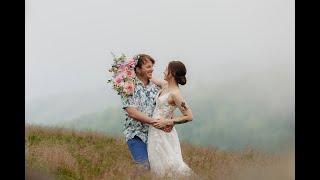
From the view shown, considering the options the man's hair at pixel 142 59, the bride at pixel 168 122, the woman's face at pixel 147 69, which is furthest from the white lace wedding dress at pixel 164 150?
the man's hair at pixel 142 59

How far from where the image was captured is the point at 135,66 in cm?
1384

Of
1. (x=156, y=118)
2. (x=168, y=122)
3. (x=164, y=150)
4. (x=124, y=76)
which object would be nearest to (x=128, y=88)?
(x=124, y=76)

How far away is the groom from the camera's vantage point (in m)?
13.7

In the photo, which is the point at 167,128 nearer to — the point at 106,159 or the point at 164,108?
the point at 164,108

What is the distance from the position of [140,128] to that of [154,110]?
0.29 m

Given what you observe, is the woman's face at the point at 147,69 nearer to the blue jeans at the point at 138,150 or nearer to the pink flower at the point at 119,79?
the pink flower at the point at 119,79

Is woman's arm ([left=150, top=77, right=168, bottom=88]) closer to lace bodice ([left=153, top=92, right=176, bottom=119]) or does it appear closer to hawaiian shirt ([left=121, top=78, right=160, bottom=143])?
hawaiian shirt ([left=121, top=78, right=160, bottom=143])

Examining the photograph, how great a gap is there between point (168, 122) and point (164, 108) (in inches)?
A: 6.9

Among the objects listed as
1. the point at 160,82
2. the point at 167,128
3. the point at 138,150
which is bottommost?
the point at 138,150

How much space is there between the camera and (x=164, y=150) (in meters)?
13.6

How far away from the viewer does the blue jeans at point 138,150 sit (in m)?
13.7
